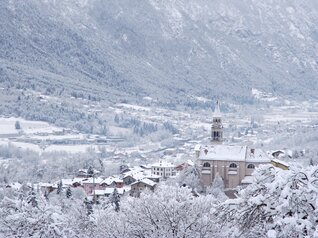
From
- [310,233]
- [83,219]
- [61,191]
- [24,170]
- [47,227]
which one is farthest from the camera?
[24,170]

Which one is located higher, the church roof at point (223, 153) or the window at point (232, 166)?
the church roof at point (223, 153)

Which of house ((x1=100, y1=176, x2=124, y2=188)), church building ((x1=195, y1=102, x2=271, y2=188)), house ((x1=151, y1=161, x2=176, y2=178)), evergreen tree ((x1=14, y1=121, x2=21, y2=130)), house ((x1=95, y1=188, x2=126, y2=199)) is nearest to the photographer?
house ((x1=95, y1=188, x2=126, y2=199))

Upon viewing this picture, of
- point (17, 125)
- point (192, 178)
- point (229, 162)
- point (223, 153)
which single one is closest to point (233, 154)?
point (223, 153)

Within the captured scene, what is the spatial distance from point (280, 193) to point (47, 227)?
30.4 ft

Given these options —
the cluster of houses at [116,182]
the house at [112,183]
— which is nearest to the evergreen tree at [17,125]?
the cluster of houses at [116,182]

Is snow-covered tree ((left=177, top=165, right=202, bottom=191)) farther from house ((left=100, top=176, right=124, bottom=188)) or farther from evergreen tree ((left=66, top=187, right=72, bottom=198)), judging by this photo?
house ((left=100, top=176, right=124, bottom=188))

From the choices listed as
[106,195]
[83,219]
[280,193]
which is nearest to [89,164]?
[106,195]

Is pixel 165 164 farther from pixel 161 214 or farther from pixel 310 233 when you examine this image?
pixel 310 233

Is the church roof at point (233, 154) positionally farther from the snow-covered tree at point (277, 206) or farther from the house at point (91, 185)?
the snow-covered tree at point (277, 206)

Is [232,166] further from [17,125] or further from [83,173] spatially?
[17,125]

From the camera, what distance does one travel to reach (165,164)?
109m

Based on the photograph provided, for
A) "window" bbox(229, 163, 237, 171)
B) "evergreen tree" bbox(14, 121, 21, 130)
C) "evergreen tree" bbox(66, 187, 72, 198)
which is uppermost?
"evergreen tree" bbox(14, 121, 21, 130)

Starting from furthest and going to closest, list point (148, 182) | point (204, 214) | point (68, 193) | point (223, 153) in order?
point (148, 182), point (223, 153), point (68, 193), point (204, 214)

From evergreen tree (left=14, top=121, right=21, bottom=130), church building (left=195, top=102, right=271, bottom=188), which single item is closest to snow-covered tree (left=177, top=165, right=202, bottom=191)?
church building (left=195, top=102, right=271, bottom=188)
